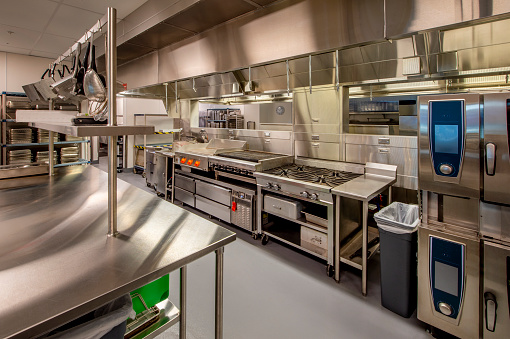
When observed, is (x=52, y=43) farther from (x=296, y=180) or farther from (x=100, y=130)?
(x=100, y=130)

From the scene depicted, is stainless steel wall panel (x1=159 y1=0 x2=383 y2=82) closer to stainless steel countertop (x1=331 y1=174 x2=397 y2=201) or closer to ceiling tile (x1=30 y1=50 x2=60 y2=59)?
stainless steel countertop (x1=331 y1=174 x2=397 y2=201)

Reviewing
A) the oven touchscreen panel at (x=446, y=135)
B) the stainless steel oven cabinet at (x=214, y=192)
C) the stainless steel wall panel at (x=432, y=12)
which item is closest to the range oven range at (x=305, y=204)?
the stainless steel oven cabinet at (x=214, y=192)

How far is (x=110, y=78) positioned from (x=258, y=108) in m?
4.59

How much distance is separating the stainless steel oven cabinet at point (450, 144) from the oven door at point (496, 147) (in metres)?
0.04

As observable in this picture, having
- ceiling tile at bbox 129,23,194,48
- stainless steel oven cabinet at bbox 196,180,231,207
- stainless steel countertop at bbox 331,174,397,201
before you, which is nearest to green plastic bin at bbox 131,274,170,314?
stainless steel countertop at bbox 331,174,397,201

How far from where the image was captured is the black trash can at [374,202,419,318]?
188cm

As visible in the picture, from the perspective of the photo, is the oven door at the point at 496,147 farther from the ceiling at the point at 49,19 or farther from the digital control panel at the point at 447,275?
the ceiling at the point at 49,19

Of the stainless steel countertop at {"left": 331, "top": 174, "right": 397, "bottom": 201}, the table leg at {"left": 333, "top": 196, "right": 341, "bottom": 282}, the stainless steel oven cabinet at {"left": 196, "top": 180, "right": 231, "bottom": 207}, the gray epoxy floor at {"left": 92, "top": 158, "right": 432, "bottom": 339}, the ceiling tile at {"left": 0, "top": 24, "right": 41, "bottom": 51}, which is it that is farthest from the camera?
the ceiling tile at {"left": 0, "top": 24, "right": 41, "bottom": 51}

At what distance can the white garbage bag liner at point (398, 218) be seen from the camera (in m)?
1.89

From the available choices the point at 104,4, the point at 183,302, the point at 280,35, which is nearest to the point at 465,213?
the point at 183,302

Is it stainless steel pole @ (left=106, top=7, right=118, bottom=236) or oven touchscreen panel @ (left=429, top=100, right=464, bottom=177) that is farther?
oven touchscreen panel @ (left=429, top=100, right=464, bottom=177)

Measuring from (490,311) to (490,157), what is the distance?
899 mm

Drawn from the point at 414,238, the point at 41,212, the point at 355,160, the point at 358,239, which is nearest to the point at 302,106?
the point at 355,160

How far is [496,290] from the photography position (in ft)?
5.01
